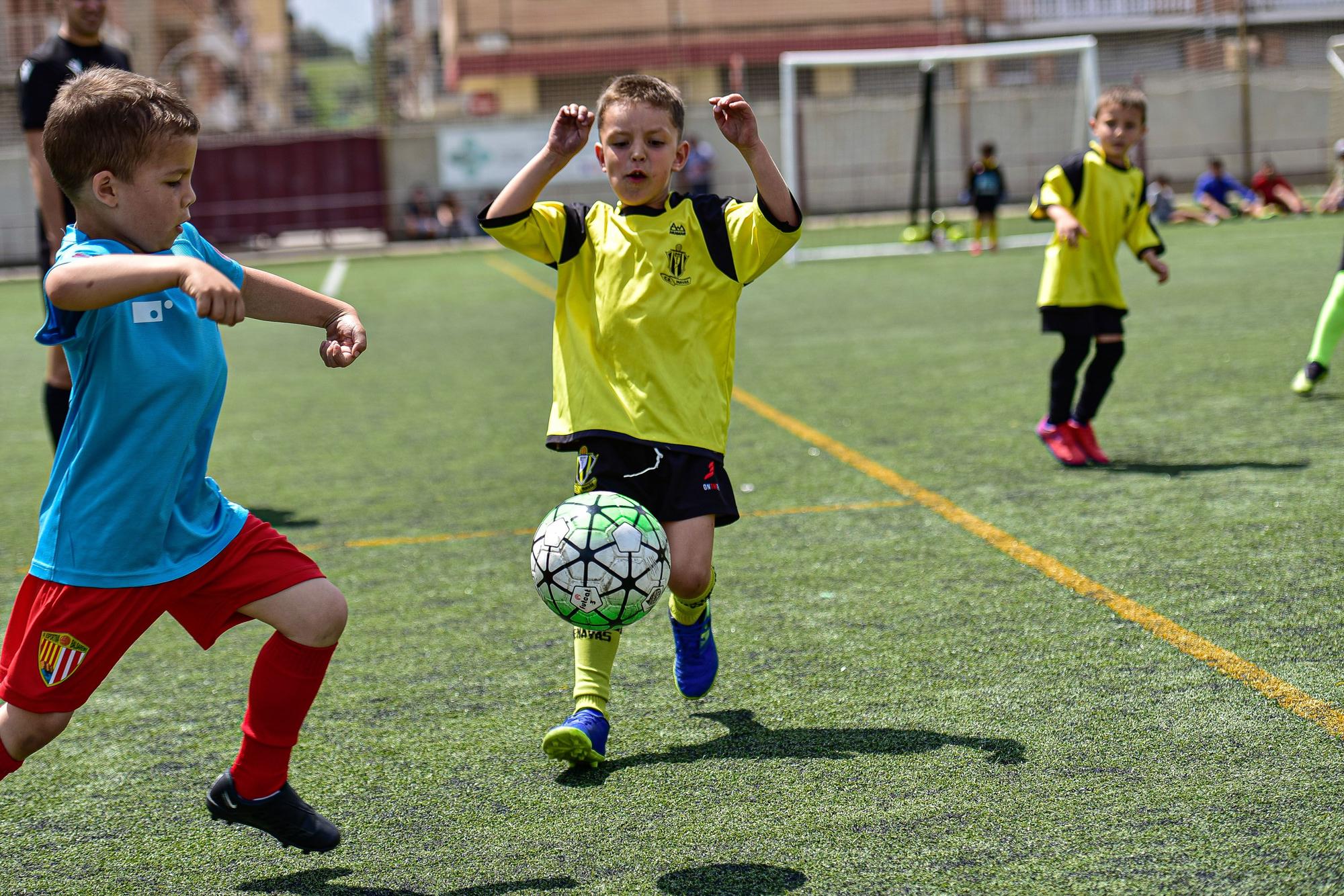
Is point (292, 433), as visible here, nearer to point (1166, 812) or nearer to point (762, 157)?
point (762, 157)

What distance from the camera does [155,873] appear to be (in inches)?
114

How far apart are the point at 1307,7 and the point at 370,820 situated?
3972 centimetres

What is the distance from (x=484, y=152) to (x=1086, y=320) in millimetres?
27118

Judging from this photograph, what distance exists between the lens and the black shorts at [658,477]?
3613mm

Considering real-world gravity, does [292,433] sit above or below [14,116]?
below

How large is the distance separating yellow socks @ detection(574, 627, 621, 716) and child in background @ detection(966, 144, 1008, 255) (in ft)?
60.1

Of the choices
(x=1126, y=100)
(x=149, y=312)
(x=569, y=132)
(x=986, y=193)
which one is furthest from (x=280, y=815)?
(x=986, y=193)

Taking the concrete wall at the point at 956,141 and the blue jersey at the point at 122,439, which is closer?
the blue jersey at the point at 122,439

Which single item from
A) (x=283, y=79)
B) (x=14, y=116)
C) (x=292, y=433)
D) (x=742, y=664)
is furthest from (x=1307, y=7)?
(x=742, y=664)

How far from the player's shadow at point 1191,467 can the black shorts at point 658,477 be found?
3.35m

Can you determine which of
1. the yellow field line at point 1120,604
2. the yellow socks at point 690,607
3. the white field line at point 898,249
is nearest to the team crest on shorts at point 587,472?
the yellow socks at point 690,607

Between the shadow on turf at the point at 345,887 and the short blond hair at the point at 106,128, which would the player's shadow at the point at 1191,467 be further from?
the short blond hair at the point at 106,128

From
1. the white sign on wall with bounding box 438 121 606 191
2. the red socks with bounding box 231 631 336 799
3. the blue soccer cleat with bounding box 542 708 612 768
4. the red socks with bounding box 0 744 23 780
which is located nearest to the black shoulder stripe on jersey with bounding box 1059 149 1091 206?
the blue soccer cleat with bounding box 542 708 612 768

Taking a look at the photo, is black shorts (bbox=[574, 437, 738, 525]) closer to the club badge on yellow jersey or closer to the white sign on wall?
the club badge on yellow jersey
